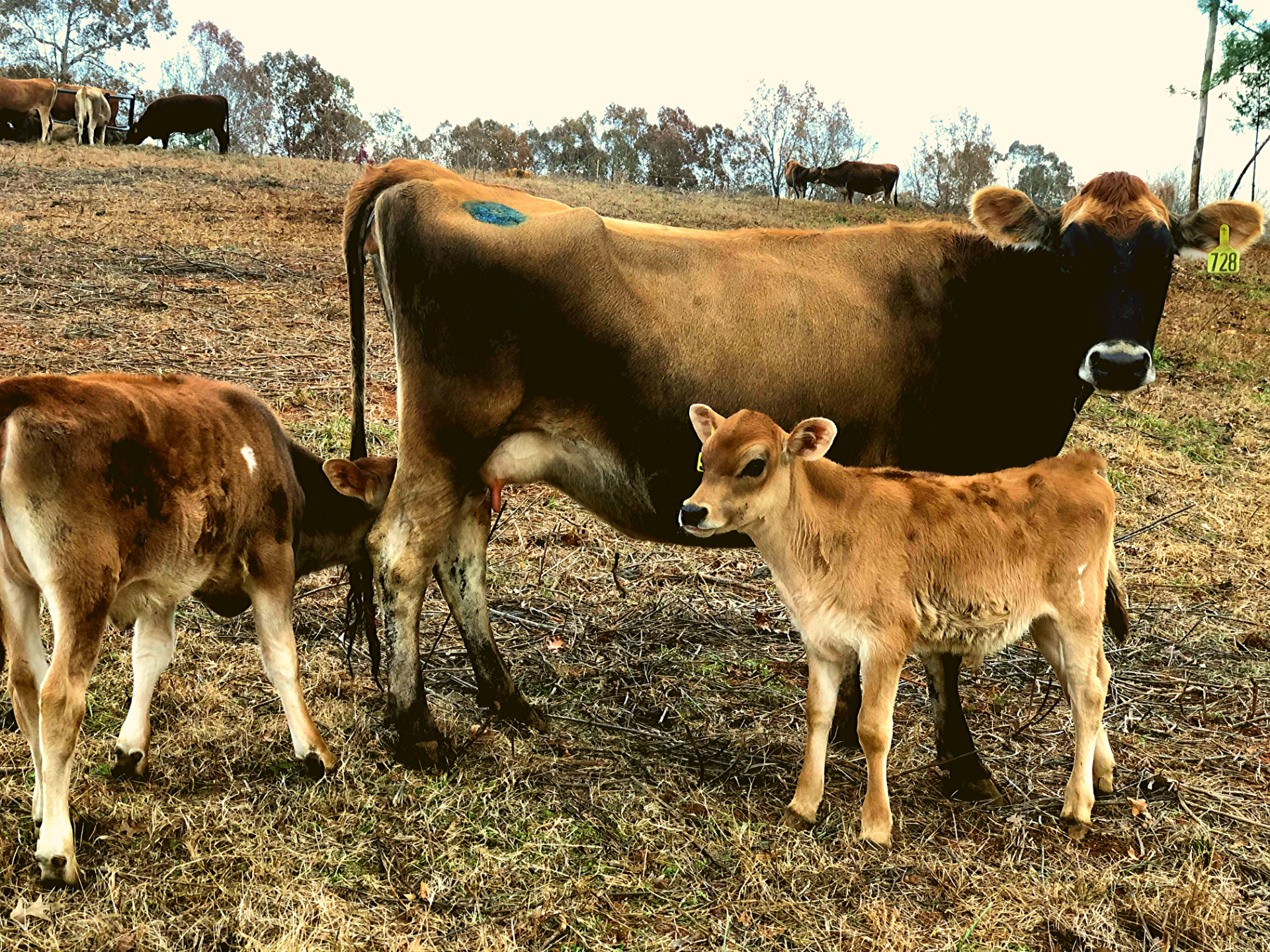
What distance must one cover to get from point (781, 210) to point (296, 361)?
18761 millimetres

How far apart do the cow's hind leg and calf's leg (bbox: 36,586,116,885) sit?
4.87 feet

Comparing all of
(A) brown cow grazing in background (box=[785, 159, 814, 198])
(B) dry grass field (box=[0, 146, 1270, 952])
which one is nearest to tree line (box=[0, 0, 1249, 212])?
(A) brown cow grazing in background (box=[785, 159, 814, 198])

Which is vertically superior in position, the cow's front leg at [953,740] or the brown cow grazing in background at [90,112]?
the brown cow grazing in background at [90,112]

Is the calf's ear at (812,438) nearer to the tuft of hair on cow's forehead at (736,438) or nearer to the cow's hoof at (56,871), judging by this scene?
the tuft of hair on cow's forehead at (736,438)

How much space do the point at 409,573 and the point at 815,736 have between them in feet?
6.81

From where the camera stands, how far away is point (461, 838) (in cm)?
437

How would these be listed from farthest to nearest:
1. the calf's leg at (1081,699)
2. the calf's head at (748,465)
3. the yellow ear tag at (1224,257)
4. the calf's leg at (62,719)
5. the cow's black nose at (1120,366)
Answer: the yellow ear tag at (1224,257) → the cow's black nose at (1120,366) → the calf's leg at (1081,699) → the calf's head at (748,465) → the calf's leg at (62,719)

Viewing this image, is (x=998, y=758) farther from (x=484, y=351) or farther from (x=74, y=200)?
(x=74, y=200)

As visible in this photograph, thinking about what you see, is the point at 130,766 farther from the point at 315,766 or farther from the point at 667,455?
the point at 667,455

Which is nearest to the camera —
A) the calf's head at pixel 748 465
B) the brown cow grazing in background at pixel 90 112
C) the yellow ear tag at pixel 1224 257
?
the calf's head at pixel 748 465

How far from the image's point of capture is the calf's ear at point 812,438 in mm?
4328

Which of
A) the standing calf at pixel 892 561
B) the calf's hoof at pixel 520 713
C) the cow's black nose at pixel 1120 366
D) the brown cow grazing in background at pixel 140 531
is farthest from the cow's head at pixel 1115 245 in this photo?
the brown cow grazing in background at pixel 140 531

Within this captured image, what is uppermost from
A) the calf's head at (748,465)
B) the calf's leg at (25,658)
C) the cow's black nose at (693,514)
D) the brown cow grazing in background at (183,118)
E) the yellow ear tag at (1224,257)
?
the brown cow grazing in background at (183,118)

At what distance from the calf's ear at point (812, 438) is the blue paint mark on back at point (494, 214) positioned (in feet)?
5.84
